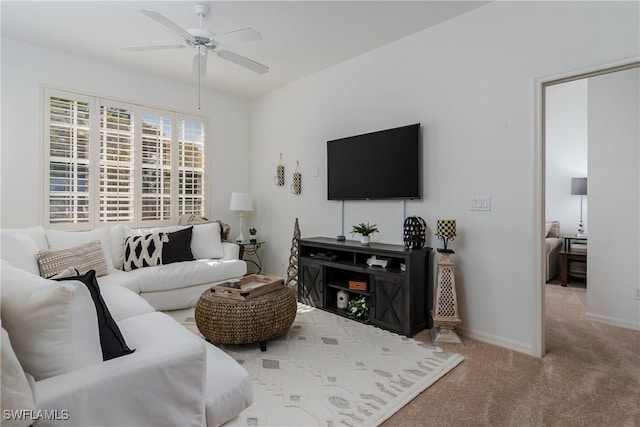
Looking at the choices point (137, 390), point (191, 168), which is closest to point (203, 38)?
point (191, 168)

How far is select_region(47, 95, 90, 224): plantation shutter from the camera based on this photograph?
369 centimetres

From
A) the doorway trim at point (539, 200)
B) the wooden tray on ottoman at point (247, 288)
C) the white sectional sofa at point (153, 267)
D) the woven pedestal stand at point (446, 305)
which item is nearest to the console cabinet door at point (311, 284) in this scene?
the white sectional sofa at point (153, 267)

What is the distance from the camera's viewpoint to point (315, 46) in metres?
3.51

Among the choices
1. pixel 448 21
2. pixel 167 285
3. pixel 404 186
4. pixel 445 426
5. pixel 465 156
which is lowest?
pixel 445 426

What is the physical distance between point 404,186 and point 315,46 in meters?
1.71

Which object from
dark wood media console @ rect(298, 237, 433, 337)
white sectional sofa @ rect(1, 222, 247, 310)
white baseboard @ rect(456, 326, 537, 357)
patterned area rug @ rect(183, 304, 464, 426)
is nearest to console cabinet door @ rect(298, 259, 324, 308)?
dark wood media console @ rect(298, 237, 433, 337)

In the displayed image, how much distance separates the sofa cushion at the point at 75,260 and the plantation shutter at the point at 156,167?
1137 millimetres

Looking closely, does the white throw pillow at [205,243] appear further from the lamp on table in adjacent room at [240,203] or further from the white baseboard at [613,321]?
the white baseboard at [613,321]

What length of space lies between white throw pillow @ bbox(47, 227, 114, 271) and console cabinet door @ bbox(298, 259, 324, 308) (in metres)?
1.94

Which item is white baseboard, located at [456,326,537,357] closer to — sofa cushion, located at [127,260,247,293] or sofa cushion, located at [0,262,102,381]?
sofa cushion, located at [127,260,247,293]

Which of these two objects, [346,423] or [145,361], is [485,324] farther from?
[145,361]

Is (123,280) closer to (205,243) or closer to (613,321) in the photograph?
(205,243)

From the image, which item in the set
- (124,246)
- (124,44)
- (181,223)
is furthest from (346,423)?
(124,44)

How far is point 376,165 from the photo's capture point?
11.5 feet
